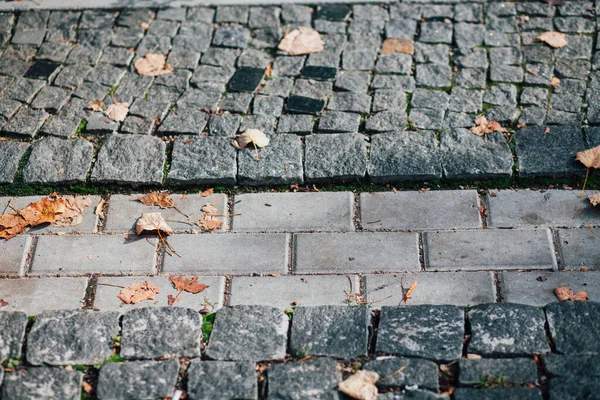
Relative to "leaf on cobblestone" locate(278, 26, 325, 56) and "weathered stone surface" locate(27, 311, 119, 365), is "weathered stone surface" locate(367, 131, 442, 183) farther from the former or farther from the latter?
"weathered stone surface" locate(27, 311, 119, 365)

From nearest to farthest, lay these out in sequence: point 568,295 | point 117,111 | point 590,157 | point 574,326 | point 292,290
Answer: point 574,326 → point 568,295 → point 292,290 → point 590,157 → point 117,111

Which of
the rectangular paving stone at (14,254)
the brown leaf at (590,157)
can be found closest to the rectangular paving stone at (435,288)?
the brown leaf at (590,157)

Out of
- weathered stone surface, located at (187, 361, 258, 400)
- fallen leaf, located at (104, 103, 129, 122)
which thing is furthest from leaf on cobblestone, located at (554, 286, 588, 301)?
fallen leaf, located at (104, 103, 129, 122)

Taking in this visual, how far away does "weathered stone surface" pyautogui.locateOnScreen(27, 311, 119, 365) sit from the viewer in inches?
129

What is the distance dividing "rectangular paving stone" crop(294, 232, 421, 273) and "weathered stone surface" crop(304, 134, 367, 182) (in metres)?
0.42

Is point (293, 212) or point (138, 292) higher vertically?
point (293, 212)

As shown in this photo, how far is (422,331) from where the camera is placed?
10.8 feet

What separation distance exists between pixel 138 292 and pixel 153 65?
6.47 feet

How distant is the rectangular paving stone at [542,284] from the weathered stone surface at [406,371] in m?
0.63

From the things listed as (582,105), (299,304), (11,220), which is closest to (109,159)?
(11,220)

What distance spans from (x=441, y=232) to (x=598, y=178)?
1.01m

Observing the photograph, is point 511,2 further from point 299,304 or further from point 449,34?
point 299,304

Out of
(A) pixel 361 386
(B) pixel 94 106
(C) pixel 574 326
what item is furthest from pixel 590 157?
(B) pixel 94 106

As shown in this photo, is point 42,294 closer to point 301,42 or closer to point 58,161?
point 58,161
